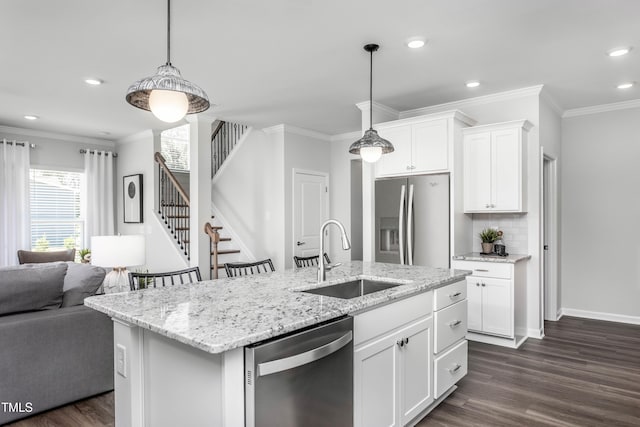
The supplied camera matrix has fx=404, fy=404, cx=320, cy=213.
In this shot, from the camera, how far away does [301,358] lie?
59.2 inches

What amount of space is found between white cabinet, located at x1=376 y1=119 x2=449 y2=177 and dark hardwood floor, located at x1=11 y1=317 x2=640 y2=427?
191cm

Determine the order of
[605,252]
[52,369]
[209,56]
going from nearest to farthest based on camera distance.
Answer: [52,369], [209,56], [605,252]

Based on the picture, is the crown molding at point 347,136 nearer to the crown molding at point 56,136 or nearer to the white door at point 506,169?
the white door at point 506,169

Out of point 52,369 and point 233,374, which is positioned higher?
point 233,374

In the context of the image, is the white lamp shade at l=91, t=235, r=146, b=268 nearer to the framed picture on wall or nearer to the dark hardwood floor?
the dark hardwood floor

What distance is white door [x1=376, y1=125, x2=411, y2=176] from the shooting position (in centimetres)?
450

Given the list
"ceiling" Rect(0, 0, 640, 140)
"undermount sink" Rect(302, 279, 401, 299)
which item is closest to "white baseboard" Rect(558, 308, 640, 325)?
"ceiling" Rect(0, 0, 640, 140)

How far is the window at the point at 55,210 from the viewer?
20.6 feet

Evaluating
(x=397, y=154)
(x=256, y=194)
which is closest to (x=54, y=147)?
(x=256, y=194)

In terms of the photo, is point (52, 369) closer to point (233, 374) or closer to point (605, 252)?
point (233, 374)

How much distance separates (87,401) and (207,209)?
9.40 feet

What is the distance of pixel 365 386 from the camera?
195cm

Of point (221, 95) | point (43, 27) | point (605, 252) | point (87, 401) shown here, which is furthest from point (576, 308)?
point (43, 27)

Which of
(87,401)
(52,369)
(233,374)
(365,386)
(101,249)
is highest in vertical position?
(101,249)
